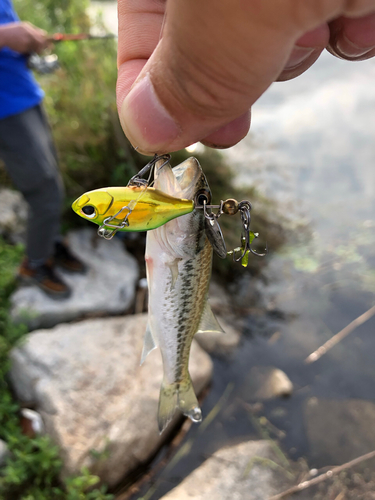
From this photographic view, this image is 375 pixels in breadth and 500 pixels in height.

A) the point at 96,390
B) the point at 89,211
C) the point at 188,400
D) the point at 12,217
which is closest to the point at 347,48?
the point at 89,211

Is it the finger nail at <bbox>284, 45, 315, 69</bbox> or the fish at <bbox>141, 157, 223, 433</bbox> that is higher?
the finger nail at <bbox>284, 45, 315, 69</bbox>

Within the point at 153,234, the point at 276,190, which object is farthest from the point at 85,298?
the point at 276,190

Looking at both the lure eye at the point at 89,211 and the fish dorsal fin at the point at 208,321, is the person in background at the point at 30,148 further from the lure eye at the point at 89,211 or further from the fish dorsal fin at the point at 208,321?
the lure eye at the point at 89,211

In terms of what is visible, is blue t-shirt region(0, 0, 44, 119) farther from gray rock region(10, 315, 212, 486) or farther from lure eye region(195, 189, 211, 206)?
lure eye region(195, 189, 211, 206)

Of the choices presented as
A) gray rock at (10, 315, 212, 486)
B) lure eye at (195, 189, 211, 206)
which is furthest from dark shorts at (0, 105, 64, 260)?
lure eye at (195, 189, 211, 206)

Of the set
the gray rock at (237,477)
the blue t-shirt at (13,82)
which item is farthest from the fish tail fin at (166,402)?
the blue t-shirt at (13,82)
